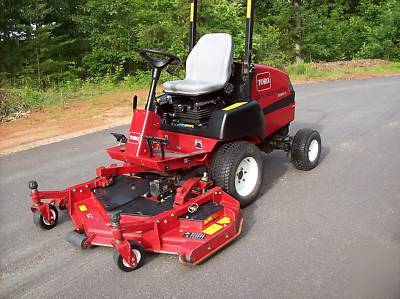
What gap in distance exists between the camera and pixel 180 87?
4199 millimetres

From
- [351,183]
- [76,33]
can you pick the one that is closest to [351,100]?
[351,183]

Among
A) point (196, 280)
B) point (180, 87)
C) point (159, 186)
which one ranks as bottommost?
point (196, 280)

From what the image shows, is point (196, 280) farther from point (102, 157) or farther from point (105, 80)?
point (105, 80)

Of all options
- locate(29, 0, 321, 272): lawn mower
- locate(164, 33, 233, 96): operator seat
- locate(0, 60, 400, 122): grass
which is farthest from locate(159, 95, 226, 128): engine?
locate(0, 60, 400, 122): grass

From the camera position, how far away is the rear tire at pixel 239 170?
3.93 m

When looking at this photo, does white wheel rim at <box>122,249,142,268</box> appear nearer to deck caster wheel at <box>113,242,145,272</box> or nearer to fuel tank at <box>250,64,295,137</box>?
deck caster wheel at <box>113,242,145,272</box>

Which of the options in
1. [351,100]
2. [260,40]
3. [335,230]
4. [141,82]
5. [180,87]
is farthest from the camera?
[260,40]

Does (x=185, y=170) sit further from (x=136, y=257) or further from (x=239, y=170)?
(x=136, y=257)

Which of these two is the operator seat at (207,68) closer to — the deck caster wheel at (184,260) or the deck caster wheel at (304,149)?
the deck caster wheel at (304,149)

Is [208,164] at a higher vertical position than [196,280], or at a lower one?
higher

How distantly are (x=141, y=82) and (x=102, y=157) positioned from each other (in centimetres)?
742

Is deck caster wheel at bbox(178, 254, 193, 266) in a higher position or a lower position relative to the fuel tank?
lower

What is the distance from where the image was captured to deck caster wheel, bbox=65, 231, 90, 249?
3369 millimetres

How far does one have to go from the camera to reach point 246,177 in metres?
4.30
